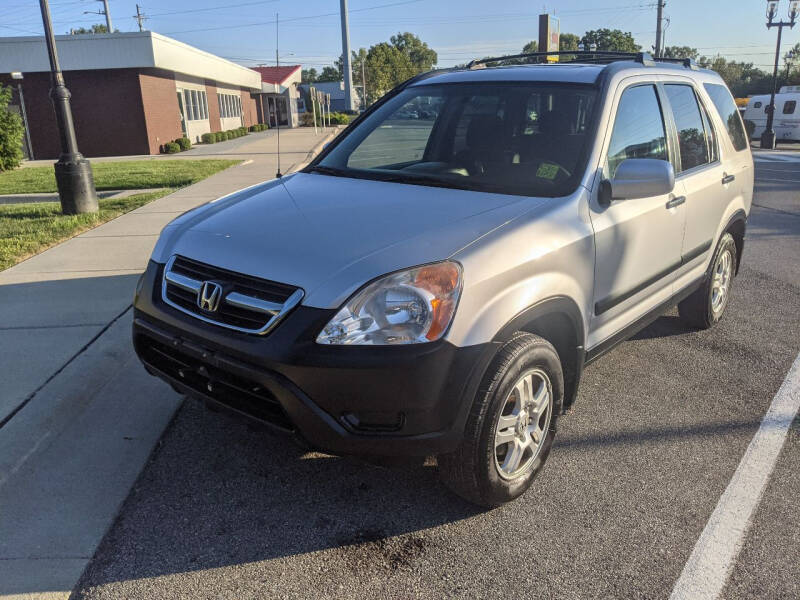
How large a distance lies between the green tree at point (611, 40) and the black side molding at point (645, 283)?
360ft

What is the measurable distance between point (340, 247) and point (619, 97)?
1846mm

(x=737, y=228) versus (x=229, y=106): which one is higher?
(x=229, y=106)

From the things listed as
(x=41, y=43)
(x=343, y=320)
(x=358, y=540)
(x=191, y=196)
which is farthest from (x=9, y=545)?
(x=41, y=43)

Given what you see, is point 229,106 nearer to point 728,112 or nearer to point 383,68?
point 728,112

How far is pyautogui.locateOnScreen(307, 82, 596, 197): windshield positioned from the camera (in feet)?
11.0

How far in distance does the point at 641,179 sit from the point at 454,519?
5.83 feet

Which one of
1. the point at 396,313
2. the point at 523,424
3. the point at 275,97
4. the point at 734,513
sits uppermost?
the point at 275,97

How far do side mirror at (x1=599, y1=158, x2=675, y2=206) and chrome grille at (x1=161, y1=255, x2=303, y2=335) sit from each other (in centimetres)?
165

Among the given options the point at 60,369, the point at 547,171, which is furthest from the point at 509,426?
the point at 60,369

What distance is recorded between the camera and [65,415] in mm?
3770

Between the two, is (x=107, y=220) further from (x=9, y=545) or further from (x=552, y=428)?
(x=552, y=428)

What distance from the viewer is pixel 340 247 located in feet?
8.79

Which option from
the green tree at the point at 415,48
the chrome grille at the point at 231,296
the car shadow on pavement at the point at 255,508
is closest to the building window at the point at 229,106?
the car shadow on pavement at the point at 255,508

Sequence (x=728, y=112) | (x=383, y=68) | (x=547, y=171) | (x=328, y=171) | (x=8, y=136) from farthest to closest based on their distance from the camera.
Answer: (x=383, y=68)
(x=8, y=136)
(x=728, y=112)
(x=328, y=171)
(x=547, y=171)
